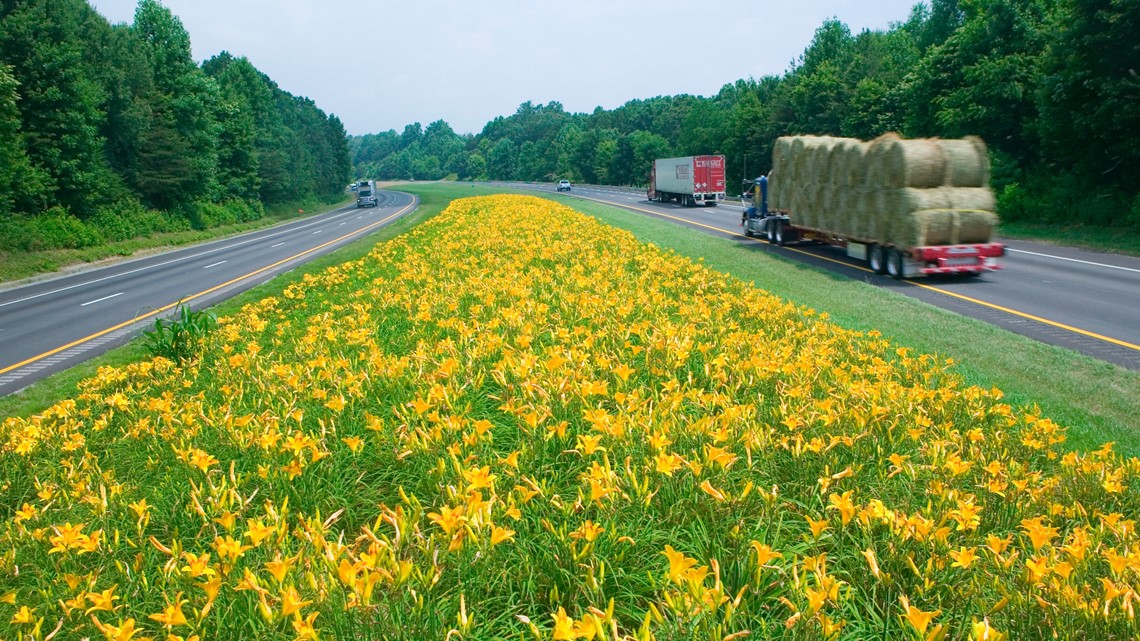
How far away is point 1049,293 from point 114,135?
1829 inches

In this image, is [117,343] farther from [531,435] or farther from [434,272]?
[531,435]

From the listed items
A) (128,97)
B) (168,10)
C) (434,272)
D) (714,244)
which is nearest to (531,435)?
(434,272)

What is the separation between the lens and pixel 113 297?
20297mm

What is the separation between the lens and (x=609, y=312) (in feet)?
21.1

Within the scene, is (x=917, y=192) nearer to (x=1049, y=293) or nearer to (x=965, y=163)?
(x=965, y=163)

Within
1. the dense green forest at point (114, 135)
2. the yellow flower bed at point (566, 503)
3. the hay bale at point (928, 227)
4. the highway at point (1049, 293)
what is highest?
the dense green forest at point (114, 135)

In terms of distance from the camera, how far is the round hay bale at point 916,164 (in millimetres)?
16219

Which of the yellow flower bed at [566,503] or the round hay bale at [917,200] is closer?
the yellow flower bed at [566,503]

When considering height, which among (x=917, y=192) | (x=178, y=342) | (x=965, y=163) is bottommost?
(x=178, y=342)

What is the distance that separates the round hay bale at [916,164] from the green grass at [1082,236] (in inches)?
293

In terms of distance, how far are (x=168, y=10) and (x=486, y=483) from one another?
6095 cm

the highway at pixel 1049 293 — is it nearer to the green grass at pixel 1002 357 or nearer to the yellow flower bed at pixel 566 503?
the green grass at pixel 1002 357

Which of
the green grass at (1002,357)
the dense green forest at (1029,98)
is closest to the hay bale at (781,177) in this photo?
the green grass at (1002,357)

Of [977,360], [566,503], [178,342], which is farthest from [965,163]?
[566,503]
